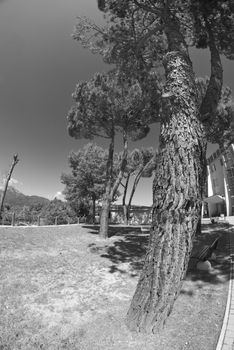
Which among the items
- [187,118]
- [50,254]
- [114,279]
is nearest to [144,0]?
[187,118]

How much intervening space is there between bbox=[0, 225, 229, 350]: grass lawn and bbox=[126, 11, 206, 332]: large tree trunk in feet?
1.43

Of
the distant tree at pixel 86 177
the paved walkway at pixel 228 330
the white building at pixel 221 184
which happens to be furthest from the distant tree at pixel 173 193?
the white building at pixel 221 184

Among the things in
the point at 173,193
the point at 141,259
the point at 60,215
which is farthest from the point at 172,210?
the point at 60,215

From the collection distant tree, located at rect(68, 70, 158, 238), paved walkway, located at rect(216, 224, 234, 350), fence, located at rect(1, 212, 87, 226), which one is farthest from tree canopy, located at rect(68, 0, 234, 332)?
fence, located at rect(1, 212, 87, 226)

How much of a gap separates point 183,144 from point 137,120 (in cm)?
974

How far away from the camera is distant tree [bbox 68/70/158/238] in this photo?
11812 mm

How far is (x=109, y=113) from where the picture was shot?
41.7ft

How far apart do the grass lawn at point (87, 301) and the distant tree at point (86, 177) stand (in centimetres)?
1430

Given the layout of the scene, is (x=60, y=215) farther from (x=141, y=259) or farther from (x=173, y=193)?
(x=173, y=193)

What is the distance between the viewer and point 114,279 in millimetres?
Result: 6168

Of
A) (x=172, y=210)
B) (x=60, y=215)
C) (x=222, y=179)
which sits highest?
(x=222, y=179)

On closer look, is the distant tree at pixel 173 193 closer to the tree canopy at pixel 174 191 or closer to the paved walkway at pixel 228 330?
the tree canopy at pixel 174 191

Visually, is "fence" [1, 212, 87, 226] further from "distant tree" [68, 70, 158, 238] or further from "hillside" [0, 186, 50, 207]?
"hillside" [0, 186, 50, 207]

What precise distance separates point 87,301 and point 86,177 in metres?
18.5
